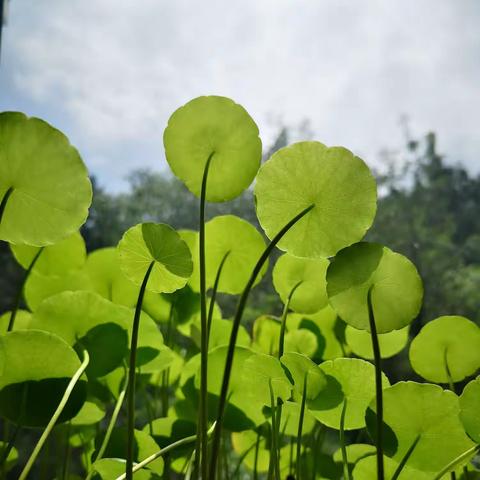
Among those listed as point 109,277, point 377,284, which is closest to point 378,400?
point 377,284

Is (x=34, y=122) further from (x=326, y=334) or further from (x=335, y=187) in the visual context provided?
(x=326, y=334)

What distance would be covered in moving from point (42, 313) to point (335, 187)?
0.10 metres

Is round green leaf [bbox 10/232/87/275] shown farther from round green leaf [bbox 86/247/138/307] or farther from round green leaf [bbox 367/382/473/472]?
round green leaf [bbox 367/382/473/472]

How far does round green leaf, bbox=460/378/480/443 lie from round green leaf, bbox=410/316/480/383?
3 centimetres

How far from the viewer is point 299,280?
19 cm

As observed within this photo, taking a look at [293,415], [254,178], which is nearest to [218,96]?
[254,178]

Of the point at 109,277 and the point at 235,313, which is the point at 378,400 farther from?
the point at 109,277

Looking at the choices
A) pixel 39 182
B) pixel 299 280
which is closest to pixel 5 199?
pixel 39 182

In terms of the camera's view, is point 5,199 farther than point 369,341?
No

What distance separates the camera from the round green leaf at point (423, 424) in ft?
0.45

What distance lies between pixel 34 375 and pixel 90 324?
0.03 meters

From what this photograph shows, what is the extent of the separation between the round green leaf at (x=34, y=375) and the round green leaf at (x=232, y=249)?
0.06 m

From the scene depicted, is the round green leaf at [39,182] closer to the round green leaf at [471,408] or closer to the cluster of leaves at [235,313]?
the cluster of leaves at [235,313]

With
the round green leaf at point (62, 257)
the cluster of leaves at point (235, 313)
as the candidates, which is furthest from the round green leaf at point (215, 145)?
the round green leaf at point (62, 257)
